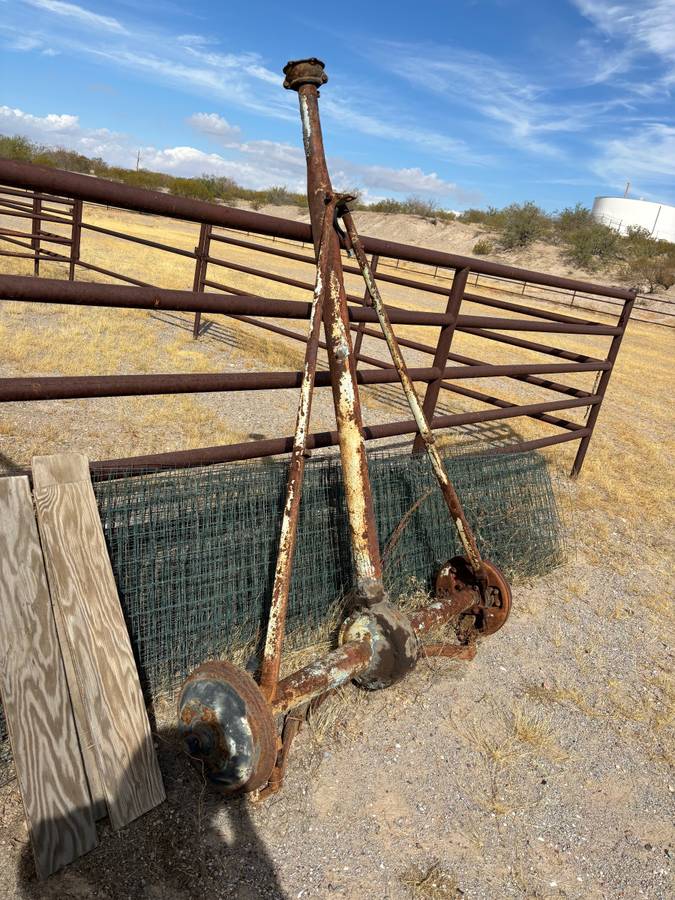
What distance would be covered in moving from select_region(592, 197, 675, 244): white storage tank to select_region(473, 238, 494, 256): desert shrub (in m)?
20.0

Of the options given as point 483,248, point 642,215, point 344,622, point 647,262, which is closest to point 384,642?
point 344,622

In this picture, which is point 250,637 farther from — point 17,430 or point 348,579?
point 17,430

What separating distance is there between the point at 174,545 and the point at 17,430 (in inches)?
107

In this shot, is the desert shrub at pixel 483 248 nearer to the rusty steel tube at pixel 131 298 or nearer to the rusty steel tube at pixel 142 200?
the rusty steel tube at pixel 142 200

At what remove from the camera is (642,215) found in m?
53.9

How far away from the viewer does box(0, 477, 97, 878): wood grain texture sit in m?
1.59

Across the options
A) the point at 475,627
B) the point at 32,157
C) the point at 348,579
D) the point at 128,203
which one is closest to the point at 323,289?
the point at 128,203

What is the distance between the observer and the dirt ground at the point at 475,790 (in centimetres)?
167

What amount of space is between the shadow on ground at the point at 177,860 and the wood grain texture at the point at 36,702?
0.05 metres

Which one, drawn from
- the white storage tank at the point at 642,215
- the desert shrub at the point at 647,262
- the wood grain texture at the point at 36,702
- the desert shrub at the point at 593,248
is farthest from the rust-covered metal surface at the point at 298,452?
the white storage tank at the point at 642,215

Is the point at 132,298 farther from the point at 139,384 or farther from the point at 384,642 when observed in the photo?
the point at 384,642

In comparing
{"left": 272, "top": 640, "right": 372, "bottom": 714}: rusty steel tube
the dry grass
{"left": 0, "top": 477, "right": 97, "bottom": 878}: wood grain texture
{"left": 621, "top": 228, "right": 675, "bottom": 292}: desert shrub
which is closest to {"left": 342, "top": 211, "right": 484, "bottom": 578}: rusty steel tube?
{"left": 272, "top": 640, "right": 372, "bottom": 714}: rusty steel tube

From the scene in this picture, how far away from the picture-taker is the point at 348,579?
281 cm

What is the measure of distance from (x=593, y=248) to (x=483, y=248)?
6264 mm
